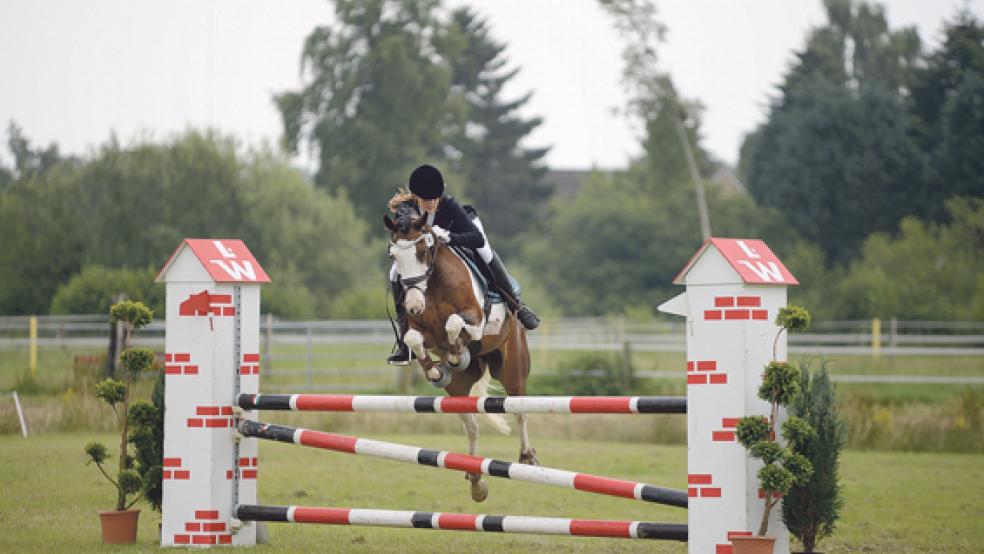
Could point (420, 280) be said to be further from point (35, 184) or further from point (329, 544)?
point (35, 184)

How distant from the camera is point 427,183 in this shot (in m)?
7.33

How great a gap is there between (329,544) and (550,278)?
4254cm

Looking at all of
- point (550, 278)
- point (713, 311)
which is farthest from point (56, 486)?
point (550, 278)

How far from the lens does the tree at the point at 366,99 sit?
46156 millimetres

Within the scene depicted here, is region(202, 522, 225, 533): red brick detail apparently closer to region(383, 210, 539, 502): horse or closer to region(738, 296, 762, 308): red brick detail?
region(383, 210, 539, 502): horse

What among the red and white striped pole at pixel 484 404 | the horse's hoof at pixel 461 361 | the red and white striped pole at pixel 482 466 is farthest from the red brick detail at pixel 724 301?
the horse's hoof at pixel 461 361

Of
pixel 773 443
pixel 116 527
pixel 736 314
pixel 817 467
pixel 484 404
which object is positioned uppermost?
pixel 736 314

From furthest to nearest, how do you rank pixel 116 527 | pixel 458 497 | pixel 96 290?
pixel 96 290 → pixel 458 497 → pixel 116 527

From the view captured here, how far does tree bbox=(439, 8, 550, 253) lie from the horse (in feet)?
154

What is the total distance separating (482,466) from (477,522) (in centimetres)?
29

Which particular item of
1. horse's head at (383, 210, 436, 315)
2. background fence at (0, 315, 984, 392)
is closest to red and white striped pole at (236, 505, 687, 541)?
horse's head at (383, 210, 436, 315)

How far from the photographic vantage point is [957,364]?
24.1m

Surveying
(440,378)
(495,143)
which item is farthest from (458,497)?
(495,143)

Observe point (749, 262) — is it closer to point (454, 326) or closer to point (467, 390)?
point (454, 326)
